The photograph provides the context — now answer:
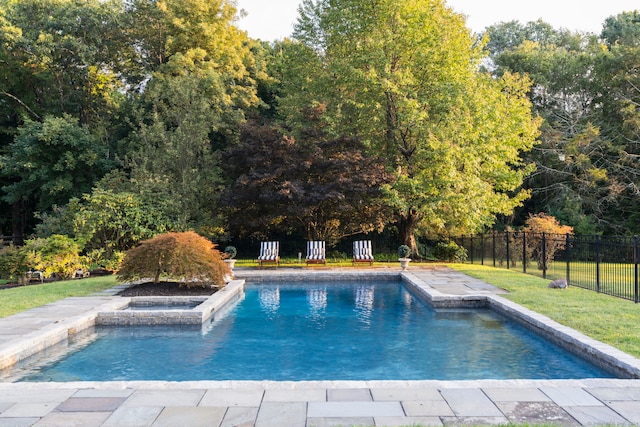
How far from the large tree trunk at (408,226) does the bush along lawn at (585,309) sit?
6841 mm

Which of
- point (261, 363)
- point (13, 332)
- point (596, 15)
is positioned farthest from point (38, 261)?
point (596, 15)

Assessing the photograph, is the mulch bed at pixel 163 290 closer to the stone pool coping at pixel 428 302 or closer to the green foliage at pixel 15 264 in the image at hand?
the stone pool coping at pixel 428 302

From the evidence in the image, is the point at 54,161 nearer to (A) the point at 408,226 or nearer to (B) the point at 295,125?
(B) the point at 295,125

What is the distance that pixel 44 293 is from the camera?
1008 cm

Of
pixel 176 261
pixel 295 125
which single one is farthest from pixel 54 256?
pixel 295 125

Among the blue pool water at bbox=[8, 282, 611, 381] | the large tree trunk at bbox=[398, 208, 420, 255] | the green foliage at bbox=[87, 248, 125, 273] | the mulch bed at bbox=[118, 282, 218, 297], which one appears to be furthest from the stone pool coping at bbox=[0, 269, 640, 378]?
the large tree trunk at bbox=[398, 208, 420, 255]

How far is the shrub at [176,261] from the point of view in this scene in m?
10.4

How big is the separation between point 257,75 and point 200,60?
10.3 feet

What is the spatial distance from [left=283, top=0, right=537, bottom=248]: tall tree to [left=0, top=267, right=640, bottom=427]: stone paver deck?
40.1 feet

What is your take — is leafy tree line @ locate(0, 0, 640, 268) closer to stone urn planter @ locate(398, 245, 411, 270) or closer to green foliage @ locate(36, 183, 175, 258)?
green foliage @ locate(36, 183, 175, 258)

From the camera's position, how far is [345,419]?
3.64m

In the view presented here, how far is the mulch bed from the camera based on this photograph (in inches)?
413

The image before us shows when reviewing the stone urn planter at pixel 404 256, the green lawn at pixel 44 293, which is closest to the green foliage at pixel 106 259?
the green lawn at pixel 44 293

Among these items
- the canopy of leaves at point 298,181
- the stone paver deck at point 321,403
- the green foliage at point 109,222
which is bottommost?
the stone paver deck at point 321,403
